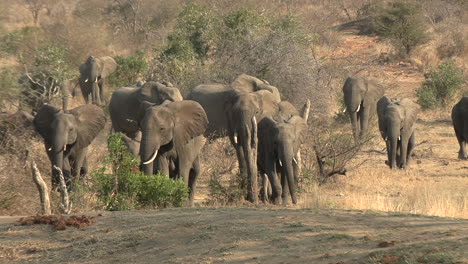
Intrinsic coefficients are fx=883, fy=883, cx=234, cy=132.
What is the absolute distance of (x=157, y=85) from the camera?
15781 mm

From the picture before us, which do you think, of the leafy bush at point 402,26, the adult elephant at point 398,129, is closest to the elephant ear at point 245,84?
the adult elephant at point 398,129

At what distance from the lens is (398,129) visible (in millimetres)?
17391

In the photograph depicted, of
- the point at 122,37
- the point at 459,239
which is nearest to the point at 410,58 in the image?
the point at 122,37

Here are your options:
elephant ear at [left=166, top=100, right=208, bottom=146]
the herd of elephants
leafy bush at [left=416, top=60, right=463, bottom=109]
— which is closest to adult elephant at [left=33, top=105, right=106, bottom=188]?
the herd of elephants

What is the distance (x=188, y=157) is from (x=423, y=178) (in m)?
5.03

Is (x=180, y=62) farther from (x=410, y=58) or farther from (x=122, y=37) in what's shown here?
(x=122, y=37)

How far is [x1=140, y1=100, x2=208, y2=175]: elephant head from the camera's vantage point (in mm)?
12547

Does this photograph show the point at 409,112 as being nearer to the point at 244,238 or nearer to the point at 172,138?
the point at 172,138

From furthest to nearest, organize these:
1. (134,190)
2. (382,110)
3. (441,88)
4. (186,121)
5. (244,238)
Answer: (441,88) → (382,110) → (186,121) → (134,190) → (244,238)

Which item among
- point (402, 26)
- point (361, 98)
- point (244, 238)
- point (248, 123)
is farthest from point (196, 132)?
point (402, 26)

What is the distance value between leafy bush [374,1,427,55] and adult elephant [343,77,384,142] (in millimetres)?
14302

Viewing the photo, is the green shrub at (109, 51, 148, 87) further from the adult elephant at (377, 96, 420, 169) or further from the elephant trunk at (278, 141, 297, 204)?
the elephant trunk at (278, 141, 297, 204)

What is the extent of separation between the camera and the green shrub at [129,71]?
25312 mm

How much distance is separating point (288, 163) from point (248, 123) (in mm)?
1253
